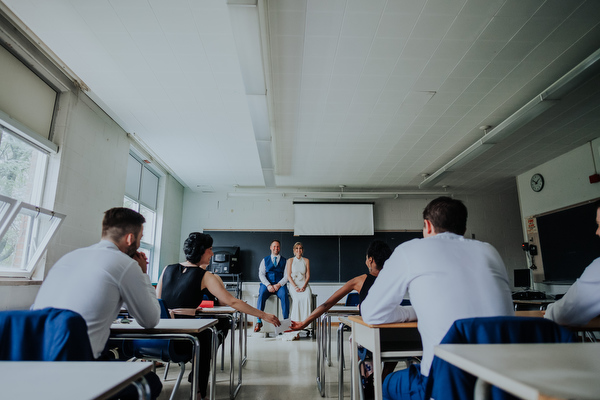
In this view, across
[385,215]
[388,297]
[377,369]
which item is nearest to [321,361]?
[377,369]

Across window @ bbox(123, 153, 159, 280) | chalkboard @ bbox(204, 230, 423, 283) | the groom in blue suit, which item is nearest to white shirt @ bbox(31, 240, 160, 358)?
window @ bbox(123, 153, 159, 280)

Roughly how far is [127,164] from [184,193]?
123 inches

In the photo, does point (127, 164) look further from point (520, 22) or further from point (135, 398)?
point (520, 22)

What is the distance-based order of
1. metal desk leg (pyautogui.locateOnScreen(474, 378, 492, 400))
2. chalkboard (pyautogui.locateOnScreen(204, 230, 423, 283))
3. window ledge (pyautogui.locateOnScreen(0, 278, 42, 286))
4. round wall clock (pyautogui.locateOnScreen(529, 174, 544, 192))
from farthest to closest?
chalkboard (pyautogui.locateOnScreen(204, 230, 423, 283)) < round wall clock (pyautogui.locateOnScreen(529, 174, 544, 192)) < window ledge (pyautogui.locateOnScreen(0, 278, 42, 286)) < metal desk leg (pyautogui.locateOnScreen(474, 378, 492, 400))

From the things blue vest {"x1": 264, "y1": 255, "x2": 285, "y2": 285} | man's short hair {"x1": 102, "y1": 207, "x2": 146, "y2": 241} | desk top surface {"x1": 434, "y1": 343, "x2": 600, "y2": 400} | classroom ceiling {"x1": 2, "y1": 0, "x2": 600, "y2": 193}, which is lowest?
desk top surface {"x1": 434, "y1": 343, "x2": 600, "y2": 400}

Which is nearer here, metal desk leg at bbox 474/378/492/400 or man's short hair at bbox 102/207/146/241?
metal desk leg at bbox 474/378/492/400

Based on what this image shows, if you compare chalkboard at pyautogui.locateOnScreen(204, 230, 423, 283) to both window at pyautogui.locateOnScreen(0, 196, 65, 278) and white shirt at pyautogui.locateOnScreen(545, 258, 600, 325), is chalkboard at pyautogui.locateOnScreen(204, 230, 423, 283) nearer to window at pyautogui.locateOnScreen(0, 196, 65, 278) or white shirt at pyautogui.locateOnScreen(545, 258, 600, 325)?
window at pyautogui.locateOnScreen(0, 196, 65, 278)

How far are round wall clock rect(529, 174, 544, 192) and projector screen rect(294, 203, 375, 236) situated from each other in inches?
126

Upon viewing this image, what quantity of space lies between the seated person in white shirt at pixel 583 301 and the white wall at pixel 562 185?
4717 millimetres

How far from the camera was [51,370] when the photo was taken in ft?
2.68

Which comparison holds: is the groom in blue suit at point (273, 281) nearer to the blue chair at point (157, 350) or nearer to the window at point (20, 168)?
the window at point (20, 168)

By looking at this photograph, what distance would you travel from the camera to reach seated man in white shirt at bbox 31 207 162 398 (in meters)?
1.34

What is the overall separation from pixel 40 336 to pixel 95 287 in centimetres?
34

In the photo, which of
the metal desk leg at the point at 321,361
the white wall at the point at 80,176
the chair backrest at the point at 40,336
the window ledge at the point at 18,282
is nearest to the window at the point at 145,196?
the white wall at the point at 80,176
